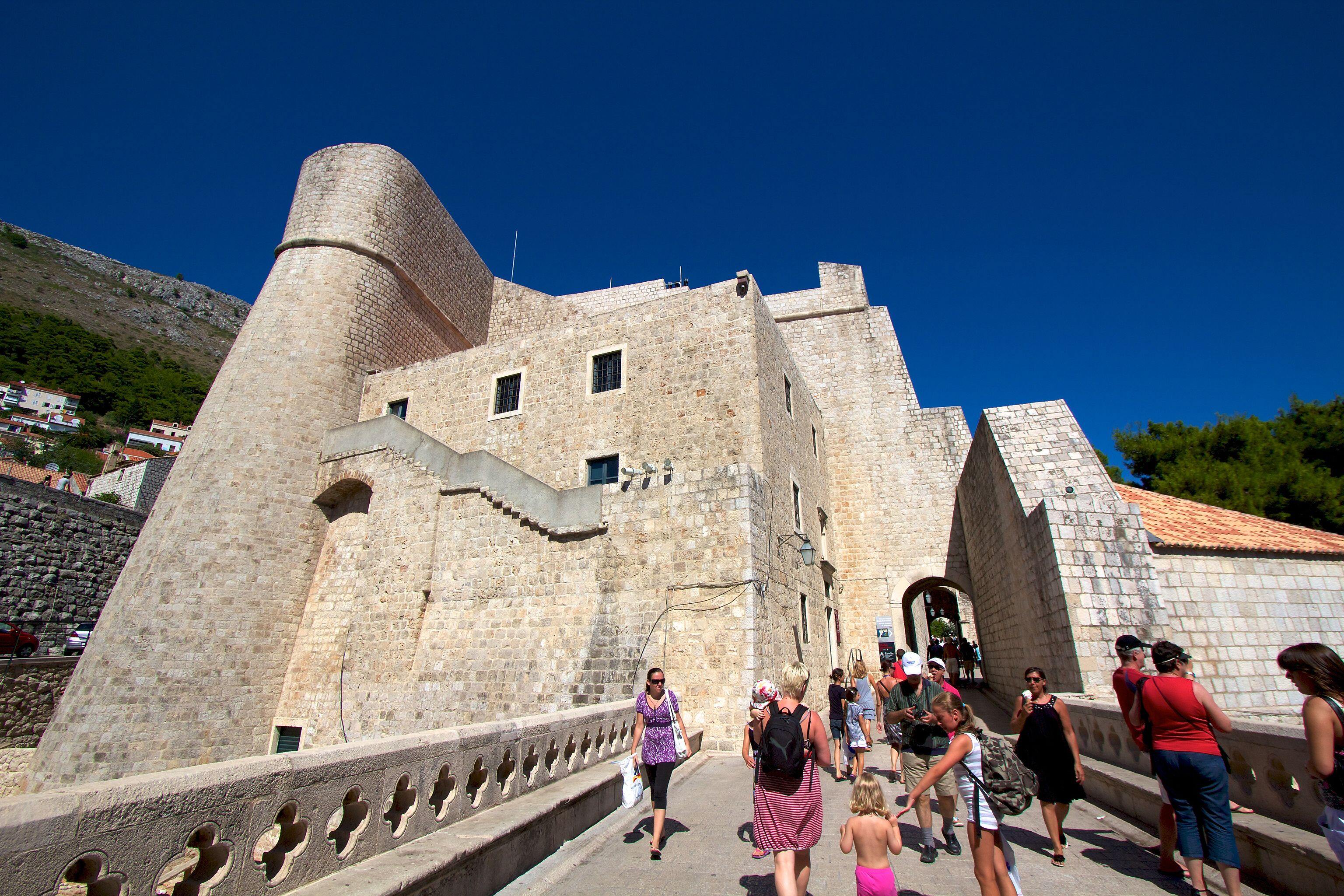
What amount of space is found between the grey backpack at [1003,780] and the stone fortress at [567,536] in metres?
6.00

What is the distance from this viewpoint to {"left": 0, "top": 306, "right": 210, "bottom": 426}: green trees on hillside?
224 ft

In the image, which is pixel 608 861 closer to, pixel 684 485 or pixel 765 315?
pixel 684 485

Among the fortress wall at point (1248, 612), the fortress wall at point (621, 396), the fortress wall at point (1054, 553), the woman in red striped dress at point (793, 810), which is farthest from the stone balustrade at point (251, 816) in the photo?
the fortress wall at point (1248, 612)

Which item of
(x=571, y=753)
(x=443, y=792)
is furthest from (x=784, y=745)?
(x=571, y=753)

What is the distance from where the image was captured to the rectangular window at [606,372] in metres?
14.8

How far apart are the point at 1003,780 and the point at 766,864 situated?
1.94m

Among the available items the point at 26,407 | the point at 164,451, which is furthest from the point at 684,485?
the point at 26,407

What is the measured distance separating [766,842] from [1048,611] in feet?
27.7

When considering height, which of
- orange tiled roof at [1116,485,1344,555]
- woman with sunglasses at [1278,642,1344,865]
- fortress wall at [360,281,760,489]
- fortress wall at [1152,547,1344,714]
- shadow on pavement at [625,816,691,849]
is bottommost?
shadow on pavement at [625,816,691,849]

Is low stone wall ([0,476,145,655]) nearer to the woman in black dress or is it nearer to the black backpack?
the black backpack

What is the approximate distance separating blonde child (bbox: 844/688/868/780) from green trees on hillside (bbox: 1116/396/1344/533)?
54.6 ft

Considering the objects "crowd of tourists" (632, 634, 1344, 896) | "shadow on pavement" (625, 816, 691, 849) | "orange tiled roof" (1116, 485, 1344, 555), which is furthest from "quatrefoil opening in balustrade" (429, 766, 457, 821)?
"orange tiled roof" (1116, 485, 1344, 555)

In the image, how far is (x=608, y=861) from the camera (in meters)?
4.63

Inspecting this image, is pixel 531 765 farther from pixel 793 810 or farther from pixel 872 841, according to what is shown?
pixel 872 841
